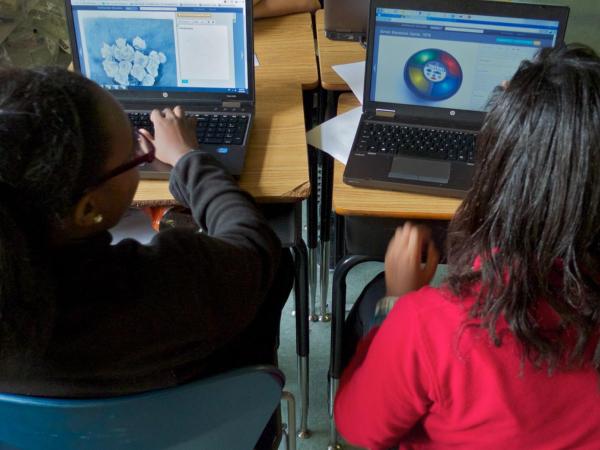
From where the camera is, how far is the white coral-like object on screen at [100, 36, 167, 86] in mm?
1227

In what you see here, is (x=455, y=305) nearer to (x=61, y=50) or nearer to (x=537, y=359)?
(x=537, y=359)

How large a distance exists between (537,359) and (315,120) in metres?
1.05

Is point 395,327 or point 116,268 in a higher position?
point 116,268

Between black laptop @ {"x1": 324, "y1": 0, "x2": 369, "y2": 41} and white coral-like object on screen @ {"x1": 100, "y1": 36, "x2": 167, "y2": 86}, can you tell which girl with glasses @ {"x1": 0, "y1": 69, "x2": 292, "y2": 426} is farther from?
black laptop @ {"x1": 324, "y1": 0, "x2": 369, "y2": 41}

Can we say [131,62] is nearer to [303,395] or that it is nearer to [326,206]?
[326,206]

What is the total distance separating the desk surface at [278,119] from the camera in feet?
3.53

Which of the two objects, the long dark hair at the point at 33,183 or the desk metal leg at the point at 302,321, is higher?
the long dark hair at the point at 33,183

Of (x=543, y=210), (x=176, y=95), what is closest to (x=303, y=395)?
(x=176, y=95)

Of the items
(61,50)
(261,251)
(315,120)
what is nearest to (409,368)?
(261,251)

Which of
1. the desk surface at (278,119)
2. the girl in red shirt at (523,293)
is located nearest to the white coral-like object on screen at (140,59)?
the desk surface at (278,119)

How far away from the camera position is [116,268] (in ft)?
2.08

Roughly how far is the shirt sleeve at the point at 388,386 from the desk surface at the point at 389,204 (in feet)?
0.76

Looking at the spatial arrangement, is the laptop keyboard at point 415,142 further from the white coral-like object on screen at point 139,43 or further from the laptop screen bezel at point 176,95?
the white coral-like object on screen at point 139,43

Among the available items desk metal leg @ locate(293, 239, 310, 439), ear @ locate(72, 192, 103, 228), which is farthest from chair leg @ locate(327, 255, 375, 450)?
ear @ locate(72, 192, 103, 228)
